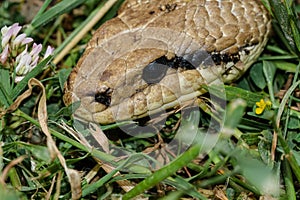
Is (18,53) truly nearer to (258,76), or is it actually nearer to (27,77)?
(27,77)

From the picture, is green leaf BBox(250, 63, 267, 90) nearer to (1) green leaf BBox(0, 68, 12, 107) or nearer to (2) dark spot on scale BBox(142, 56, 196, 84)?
(2) dark spot on scale BBox(142, 56, 196, 84)

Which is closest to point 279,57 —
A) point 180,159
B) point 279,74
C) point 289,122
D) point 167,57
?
point 279,74

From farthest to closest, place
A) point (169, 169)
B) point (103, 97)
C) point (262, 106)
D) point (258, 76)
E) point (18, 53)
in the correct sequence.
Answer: point (258, 76) < point (18, 53) < point (262, 106) < point (103, 97) < point (169, 169)

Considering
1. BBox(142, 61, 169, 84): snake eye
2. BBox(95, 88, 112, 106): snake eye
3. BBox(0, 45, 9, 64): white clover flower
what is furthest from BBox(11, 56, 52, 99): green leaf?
BBox(142, 61, 169, 84): snake eye

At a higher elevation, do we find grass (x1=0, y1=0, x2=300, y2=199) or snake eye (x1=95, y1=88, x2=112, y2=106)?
snake eye (x1=95, y1=88, x2=112, y2=106)

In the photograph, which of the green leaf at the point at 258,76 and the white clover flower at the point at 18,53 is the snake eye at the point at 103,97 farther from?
the green leaf at the point at 258,76

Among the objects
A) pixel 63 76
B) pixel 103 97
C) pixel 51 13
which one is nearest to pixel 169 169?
pixel 103 97

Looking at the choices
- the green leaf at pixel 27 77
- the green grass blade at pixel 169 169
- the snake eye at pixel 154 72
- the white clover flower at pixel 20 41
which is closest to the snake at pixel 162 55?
the snake eye at pixel 154 72
